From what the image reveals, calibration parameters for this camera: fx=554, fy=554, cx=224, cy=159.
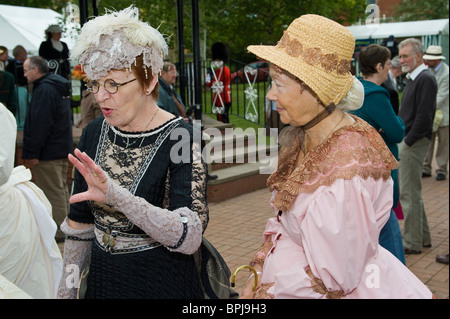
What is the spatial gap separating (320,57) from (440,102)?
300 inches

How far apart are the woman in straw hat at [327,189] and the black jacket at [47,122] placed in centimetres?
443

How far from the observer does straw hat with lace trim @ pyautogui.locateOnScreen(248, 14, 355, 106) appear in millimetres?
1938

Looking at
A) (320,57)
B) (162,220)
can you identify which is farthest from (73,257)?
(320,57)

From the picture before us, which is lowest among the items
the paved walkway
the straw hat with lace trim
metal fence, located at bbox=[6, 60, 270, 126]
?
the paved walkway

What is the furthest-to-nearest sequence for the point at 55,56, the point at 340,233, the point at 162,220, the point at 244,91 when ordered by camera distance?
the point at 244,91 → the point at 55,56 → the point at 162,220 → the point at 340,233

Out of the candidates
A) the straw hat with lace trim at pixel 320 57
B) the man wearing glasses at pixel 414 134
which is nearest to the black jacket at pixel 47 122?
the man wearing glasses at pixel 414 134

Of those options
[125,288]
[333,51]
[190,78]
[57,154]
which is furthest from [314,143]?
[190,78]

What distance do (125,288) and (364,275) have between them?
922mm

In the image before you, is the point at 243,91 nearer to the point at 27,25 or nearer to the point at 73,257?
the point at 27,25

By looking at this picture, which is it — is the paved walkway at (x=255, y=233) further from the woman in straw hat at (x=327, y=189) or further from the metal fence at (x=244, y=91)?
the metal fence at (x=244, y=91)

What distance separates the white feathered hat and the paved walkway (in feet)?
6.29

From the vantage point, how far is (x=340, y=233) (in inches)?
69.3

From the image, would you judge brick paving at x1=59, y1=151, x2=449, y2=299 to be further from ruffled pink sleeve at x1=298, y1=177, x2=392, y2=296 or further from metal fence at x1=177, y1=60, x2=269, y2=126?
metal fence at x1=177, y1=60, x2=269, y2=126

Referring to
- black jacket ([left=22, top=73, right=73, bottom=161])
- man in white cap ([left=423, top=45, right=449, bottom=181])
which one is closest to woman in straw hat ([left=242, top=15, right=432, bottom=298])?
black jacket ([left=22, top=73, right=73, bottom=161])
